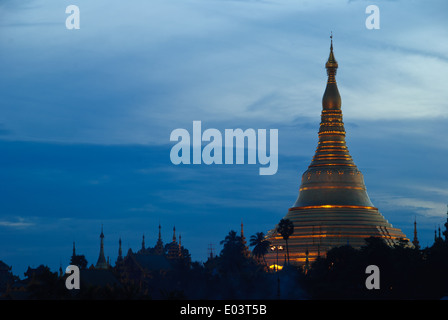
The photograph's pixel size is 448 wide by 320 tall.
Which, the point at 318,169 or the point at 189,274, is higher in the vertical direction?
the point at 318,169

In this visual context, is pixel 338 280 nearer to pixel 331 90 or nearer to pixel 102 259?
pixel 331 90

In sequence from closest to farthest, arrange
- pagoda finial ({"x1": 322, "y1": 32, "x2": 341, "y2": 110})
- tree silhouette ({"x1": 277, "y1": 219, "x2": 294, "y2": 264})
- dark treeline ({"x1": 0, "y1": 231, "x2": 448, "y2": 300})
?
dark treeline ({"x1": 0, "y1": 231, "x2": 448, "y2": 300})
tree silhouette ({"x1": 277, "y1": 219, "x2": 294, "y2": 264})
pagoda finial ({"x1": 322, "y1": 32, "x2": 341, "y2": 110})

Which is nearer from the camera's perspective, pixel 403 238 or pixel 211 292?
pixel 211 292

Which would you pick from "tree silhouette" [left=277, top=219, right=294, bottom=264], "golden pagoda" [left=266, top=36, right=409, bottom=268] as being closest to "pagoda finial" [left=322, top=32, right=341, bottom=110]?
"golden pagoda" [left=266, top=36, right=409, bottom=268]

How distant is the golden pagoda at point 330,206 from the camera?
167 m

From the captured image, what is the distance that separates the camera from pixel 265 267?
163750 mm

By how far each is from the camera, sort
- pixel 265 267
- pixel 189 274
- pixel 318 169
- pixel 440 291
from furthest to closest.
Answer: pixel 318 169
pixel 265 267
pixel 189 274
pixel 440 291

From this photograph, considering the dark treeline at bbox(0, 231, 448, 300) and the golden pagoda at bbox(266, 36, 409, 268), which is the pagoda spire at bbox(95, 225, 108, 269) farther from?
the dark treeline at bbox(0, 231, 448, 300)

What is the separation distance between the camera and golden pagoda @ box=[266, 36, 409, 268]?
549 feet

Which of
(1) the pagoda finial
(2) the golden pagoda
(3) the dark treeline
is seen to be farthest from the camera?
(1) the pagoda finial
